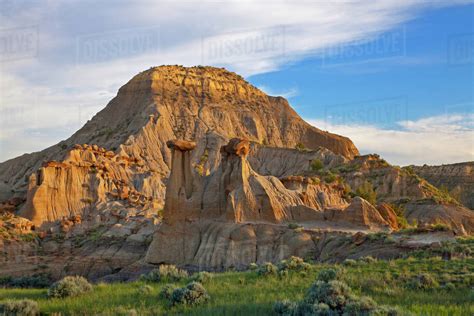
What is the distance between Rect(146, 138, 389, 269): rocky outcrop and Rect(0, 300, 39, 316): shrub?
23251 millimetres

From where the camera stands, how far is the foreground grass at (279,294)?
1122 centimetres

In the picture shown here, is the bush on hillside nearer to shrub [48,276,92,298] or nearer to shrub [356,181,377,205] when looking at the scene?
shrub [48,276,92,298]

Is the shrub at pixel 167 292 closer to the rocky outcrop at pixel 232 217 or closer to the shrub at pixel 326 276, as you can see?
the shrub at pixel 326 276

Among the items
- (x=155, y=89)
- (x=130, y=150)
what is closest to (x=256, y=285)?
(x=130, y=150)

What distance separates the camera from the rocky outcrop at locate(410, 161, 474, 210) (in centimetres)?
9062

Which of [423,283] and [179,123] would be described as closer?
[423,283]

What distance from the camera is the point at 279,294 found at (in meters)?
12.8

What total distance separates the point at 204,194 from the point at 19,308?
93.8ft

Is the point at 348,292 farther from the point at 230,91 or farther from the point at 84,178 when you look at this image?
the point at 230,91

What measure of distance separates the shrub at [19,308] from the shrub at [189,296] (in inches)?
115

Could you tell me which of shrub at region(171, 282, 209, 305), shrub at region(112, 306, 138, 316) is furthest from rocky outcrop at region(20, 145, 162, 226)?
shrub at region(112, 306, 138, 316)

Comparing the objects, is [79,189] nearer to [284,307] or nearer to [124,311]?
[124,311]

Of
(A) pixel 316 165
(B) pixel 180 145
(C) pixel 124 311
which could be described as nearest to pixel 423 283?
(C) pixel 124 311

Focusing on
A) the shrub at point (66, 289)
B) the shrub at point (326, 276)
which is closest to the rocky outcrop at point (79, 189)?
the shrub at point (66, 289)
